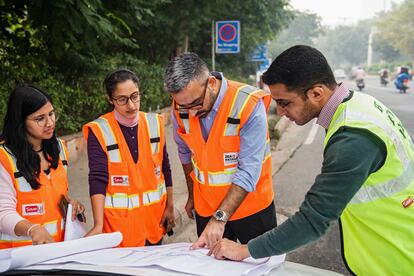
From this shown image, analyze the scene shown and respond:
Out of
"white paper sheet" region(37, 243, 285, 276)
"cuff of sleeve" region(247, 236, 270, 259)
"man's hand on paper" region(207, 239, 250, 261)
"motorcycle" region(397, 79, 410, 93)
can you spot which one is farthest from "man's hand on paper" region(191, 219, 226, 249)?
"motorcycle" region(397, 79, 410, 93)

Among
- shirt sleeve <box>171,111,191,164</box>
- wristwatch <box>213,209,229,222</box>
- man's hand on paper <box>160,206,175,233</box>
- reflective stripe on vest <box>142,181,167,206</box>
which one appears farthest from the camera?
man's hand on paper <box>160,206,175,233</box>

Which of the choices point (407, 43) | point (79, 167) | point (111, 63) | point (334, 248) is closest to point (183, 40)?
point (111, 63)

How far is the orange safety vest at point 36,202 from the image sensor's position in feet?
6.78

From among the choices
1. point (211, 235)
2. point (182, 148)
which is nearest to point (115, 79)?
point (182, 148)

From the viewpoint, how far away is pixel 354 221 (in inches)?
58.6

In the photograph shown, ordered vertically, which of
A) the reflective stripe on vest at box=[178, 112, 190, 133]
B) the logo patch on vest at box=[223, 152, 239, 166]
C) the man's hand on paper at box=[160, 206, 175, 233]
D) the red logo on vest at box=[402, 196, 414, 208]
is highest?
the reflective stripe on vest at box=[178, 112, 190, 133]

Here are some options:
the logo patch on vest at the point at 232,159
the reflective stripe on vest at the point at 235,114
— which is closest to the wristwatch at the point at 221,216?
the logo patch on vest at the point at 232,159

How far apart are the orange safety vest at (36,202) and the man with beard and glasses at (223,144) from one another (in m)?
0.76

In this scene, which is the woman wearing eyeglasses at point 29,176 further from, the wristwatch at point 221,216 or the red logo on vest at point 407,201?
the red logo on vest at point 407,201

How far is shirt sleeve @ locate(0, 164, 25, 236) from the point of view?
1.99 metres

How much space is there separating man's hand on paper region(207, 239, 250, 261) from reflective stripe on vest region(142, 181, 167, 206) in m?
0.83

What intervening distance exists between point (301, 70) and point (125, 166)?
4.03 feet

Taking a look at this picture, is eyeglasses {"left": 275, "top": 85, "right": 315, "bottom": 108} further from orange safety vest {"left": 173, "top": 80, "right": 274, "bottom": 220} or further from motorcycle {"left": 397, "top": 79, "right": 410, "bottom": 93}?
motorcycle {"left": 397, "top": 79, "right": 410, "bottom": 93}

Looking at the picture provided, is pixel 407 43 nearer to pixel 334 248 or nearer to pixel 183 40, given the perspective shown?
pixel 183 40
